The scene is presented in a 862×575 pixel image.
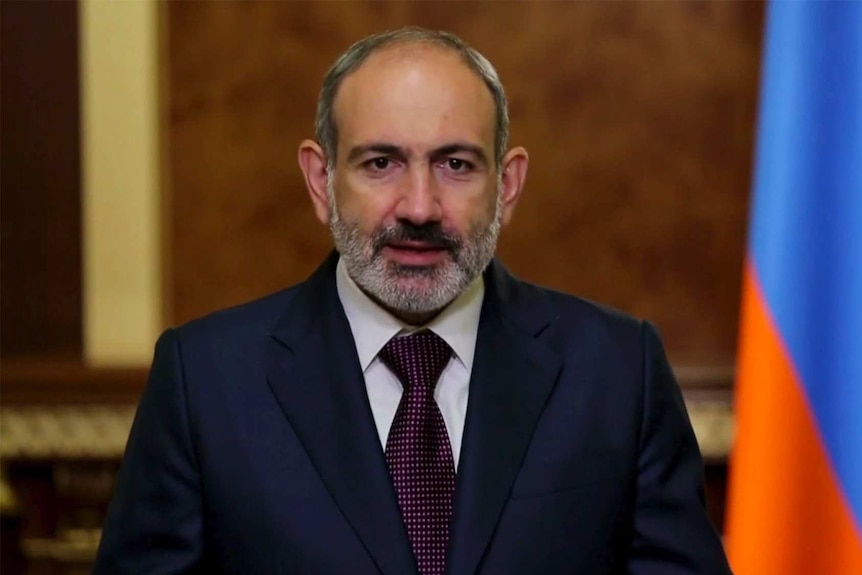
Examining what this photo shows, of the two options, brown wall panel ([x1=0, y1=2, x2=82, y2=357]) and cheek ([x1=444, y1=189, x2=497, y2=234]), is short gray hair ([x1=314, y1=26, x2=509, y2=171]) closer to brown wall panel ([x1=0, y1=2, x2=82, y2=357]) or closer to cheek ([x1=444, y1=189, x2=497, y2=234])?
cheek ([x1=444, y1=189, x2=497, y2=234])

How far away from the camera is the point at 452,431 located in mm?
1646

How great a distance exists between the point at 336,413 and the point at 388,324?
142 millimetres

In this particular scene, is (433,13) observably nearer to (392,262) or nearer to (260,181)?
(260,181)

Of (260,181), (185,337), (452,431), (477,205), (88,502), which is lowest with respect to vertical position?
(88,502)

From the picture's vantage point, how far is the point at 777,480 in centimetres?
194

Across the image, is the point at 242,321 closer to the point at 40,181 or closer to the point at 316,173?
the point at 316,173

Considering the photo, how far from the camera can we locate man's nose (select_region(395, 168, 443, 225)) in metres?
1.55

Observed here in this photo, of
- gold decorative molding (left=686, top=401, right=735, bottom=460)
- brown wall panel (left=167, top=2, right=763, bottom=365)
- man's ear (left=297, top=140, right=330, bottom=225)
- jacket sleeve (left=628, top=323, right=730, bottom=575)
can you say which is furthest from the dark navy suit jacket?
brown wall panel (left=167, top=2, right=763, bottom=365)

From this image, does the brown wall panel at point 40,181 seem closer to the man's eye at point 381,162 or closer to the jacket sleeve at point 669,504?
the man's eye at point 381,162

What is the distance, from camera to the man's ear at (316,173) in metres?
1.71

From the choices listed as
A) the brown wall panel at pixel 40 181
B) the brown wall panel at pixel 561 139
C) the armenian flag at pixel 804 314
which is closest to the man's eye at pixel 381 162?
the armenian flag at pixel 804 314

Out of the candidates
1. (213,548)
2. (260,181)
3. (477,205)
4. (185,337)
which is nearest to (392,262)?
(477,205)

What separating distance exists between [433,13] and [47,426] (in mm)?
1236

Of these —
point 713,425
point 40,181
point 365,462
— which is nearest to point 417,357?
point 365,462
